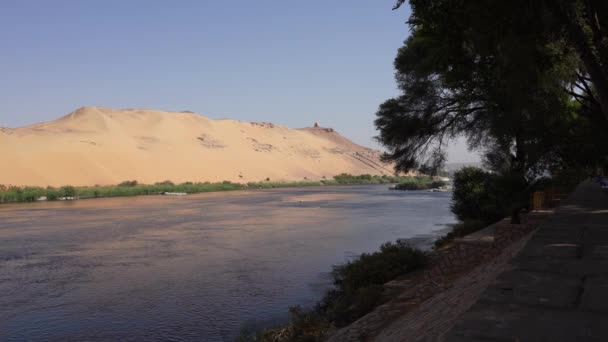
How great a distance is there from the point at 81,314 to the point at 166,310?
6.16 ft

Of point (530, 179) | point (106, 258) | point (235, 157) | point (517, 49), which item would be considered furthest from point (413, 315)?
point (235, 157)

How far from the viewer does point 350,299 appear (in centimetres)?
922

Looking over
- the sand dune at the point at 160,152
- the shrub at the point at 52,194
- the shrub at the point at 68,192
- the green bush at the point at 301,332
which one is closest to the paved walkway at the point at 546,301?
the green bush at the point at 301,332

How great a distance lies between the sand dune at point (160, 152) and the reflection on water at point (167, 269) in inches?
1658

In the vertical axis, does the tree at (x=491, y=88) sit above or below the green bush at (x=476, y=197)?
above

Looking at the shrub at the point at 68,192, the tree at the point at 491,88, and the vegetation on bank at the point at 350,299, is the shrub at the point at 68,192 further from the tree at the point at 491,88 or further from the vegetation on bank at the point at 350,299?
the vegetation on bank at the point at 350,299

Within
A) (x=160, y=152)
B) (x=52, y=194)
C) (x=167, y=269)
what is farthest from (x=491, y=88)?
(x=160, y=152)

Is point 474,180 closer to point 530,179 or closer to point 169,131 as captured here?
point 530,179

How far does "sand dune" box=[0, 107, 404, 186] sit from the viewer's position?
2704 inches

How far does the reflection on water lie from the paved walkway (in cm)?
591

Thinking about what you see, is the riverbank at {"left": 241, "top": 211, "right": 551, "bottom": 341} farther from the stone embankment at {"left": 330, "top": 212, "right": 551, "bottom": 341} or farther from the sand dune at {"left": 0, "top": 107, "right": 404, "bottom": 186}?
the sand dune at {"left": 0, "top": 107, "right": 404, "bottom": 186}

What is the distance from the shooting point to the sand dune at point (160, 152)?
68688mm

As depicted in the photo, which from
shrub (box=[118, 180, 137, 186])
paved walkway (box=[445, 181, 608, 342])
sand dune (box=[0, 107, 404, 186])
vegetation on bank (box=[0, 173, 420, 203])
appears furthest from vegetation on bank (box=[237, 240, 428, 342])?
sand dune (box=[0, 107, 404, 186])

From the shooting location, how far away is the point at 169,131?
364ft
